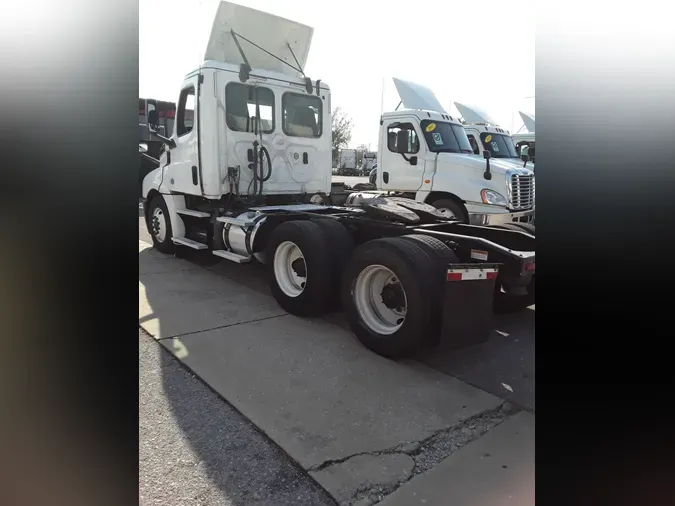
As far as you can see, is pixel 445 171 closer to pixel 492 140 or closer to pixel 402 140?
pixel 402 140

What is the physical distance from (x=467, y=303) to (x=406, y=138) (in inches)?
244

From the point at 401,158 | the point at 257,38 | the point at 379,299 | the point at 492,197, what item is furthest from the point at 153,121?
the point at 492,197

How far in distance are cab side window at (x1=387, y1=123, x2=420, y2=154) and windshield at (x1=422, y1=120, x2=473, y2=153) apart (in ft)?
0.73

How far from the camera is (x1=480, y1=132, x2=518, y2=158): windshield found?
1114cm

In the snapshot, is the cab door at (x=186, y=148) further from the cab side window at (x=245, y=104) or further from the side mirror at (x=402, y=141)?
Answer: the side mirror at (x=402, y=141)

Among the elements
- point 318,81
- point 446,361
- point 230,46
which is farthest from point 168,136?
point 446,361

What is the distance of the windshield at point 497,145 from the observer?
1114cm

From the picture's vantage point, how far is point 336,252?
5.09m

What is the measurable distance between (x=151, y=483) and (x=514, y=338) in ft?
11.8

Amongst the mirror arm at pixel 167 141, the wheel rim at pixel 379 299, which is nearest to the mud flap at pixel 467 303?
the wheel rim at pixel 379 299
